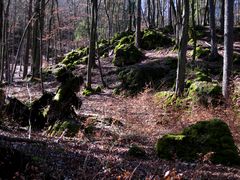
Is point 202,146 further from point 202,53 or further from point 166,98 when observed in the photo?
point 202,53

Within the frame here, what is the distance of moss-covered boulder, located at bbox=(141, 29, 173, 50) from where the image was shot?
26688 millimetres

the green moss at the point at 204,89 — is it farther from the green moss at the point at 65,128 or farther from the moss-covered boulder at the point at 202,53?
the moss-covered boulder at the point at 202,53

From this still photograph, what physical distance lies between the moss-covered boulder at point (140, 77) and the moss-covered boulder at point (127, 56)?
126 inches

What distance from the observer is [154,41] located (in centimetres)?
2703

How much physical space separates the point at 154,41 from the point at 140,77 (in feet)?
26.8

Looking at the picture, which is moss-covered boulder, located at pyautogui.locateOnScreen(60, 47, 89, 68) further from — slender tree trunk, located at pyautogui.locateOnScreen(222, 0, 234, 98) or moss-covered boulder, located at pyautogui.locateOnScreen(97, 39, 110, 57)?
slender tree trunk, located at pyautogui.locateOnScreen(222, 0, 234, 98)

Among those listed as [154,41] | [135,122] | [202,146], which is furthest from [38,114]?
[154,41]

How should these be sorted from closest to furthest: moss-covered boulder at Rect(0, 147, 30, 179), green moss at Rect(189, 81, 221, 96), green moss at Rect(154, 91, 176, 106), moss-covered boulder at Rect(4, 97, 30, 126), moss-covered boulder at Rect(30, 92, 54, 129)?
moss-covered boulder at Rect(0, 147, 30, 179), moss-covered boulder at Rect(4, 97, 30, 126), moss-covered boulder at Rect(30, 92, 54, 129), green moss at Rect(189, 81, 221, 96), green moss at Rect(154, 91, 176, 106)

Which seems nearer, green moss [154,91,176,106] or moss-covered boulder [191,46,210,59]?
green moss [154,91,176,106]

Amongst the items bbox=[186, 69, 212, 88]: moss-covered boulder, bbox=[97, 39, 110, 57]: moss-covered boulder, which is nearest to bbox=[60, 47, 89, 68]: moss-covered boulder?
bbox=[97, 39, 110, 57]: moss-covered boulder

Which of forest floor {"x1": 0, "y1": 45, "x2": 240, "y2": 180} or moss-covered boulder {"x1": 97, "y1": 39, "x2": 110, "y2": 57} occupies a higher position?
moss-covered boulder {"x1": 97, "y1": 39, "x2": 110, "y2": 57}

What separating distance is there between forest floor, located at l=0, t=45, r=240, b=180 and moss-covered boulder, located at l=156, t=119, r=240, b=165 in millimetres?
271

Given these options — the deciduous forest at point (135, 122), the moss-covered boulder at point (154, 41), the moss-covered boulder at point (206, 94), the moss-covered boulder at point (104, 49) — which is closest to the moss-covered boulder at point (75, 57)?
the moss-covered boulder at point (104, 49)

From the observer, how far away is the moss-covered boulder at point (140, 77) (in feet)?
62.5
